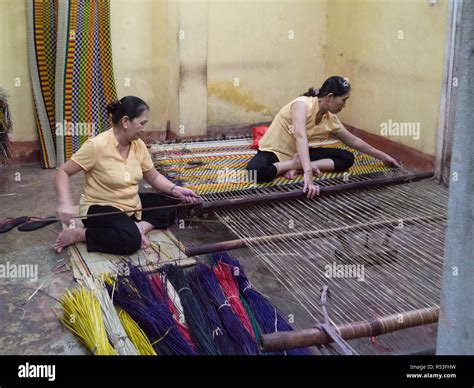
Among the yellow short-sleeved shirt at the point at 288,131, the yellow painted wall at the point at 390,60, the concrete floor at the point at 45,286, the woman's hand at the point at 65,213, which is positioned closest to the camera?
the concrete floor at the point at 45,286

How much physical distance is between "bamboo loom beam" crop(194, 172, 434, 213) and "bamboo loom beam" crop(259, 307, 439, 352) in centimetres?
145

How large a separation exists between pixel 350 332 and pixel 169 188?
183cm

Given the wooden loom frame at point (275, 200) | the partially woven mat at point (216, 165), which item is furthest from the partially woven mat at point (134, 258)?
the partially woven mat at point (216, 165)

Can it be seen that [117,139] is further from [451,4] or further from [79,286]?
[451,4]

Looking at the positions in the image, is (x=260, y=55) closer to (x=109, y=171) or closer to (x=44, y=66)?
(x=44, y=66)

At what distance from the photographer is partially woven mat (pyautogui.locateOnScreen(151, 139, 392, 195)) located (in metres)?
4.29

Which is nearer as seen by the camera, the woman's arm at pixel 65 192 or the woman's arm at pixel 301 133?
the woman's arm at pixel 65 192

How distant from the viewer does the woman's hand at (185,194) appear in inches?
152

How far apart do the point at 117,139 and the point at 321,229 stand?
128cm

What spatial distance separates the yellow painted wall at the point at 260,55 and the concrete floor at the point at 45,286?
1830 mm

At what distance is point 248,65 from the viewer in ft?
20.2

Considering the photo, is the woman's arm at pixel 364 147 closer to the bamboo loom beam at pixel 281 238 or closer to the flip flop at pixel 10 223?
the bamboo loom beam at pixel 281 238

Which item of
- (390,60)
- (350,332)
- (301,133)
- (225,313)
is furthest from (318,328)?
(390,60)
